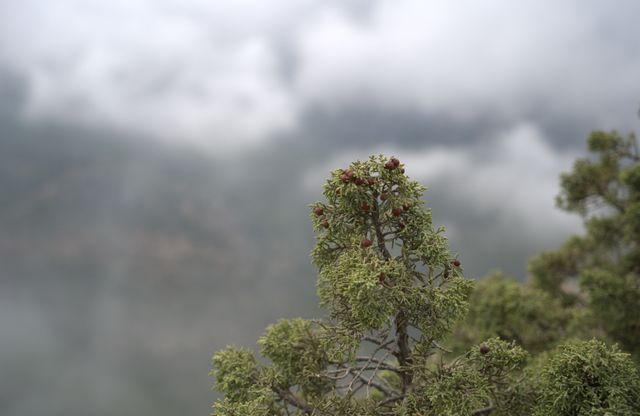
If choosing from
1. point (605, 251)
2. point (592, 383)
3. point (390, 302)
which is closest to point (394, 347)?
point (390, 302)

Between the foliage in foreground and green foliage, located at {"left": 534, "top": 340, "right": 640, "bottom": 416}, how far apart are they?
0.02m

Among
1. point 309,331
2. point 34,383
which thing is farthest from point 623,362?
point 34,383

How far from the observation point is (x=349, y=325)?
28.6ft

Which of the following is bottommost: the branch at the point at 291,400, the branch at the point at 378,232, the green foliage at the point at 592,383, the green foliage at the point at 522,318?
the green foliage at the point at 592,383


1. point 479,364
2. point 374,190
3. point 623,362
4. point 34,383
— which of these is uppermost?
point 34,383

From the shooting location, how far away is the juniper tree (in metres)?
8.07

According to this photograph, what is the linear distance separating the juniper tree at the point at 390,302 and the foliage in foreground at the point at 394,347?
0.9 inches

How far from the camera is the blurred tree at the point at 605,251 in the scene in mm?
17469

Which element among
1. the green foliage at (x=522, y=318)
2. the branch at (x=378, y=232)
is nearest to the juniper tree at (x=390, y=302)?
the branch at (x=378, y=232)

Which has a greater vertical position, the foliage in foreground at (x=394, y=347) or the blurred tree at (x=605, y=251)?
the blurred tree at (x=605, y=251)

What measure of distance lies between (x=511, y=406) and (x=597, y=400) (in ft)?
7.69

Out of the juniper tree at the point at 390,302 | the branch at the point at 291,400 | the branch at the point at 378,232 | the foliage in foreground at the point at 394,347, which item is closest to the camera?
the foliage in foreground at the point at 394,347

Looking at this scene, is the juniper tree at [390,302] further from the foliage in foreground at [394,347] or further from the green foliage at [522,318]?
the green foliage at [522,318]

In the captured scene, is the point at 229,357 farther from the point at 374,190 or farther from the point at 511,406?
the point at 511,406
